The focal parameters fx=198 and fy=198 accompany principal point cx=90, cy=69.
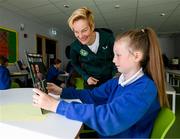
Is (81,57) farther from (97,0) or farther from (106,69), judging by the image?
(97,0)

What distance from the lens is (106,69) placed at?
159 centimetres

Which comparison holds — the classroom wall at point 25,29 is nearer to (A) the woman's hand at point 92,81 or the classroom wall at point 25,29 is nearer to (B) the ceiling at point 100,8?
(B) the ceiling at point 100,8

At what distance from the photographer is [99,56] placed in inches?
61.1

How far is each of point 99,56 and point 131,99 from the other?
852 mm

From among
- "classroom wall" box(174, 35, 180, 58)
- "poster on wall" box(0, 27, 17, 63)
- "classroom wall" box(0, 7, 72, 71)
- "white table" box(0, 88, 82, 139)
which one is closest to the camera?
"white table" box(0, 88, 82, 139)

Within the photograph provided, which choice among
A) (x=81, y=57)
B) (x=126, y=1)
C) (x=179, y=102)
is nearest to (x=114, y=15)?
(x=126, y=1)

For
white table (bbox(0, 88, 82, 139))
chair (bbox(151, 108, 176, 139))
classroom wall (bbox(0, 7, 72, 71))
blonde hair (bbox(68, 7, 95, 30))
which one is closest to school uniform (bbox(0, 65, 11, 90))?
blonde hair (bbox(68, 7, 95, 30))

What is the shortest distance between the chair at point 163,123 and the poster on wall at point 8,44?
4.79 metres

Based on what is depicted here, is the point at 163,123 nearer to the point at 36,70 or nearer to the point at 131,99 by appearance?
the point at 131,99

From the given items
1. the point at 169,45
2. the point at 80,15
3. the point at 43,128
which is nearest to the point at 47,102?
the point at 43,128

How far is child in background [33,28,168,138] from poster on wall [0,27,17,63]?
456 centimetres

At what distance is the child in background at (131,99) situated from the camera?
2.35ft

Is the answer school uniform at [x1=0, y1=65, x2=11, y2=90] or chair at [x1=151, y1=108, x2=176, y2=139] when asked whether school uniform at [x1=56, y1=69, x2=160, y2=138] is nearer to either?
chair at [x1=151, y1=108, x2=176, y2=139]

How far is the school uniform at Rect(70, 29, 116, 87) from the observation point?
155 cm
